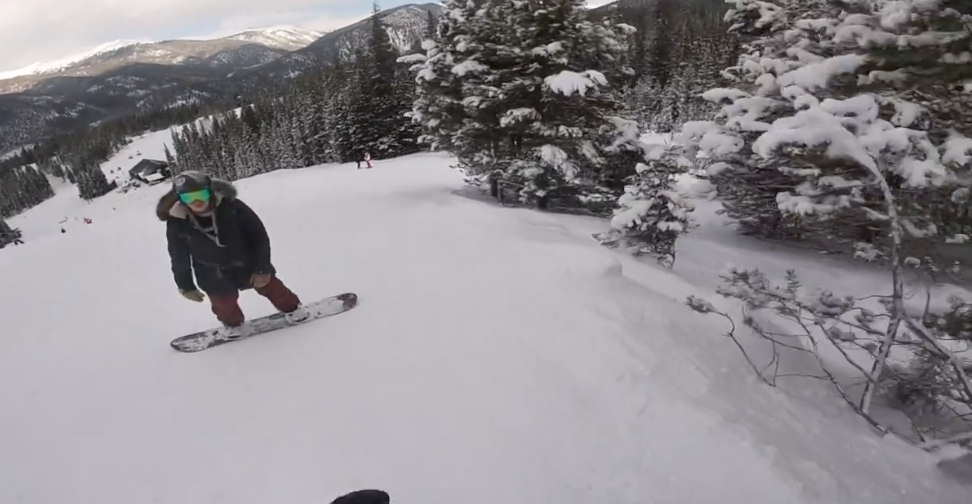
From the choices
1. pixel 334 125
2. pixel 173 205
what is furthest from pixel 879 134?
pixel 334 125

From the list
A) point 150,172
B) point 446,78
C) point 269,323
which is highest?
point 446,78

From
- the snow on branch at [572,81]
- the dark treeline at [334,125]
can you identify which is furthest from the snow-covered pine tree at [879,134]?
the dark treeline at [334,125]

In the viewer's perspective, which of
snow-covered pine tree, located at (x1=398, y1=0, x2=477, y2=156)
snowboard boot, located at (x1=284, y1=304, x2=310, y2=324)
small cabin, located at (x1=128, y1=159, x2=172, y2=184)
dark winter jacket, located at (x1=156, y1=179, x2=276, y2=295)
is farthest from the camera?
small cabin, located at (x1=128, y1=159, x2=172, y2=184)

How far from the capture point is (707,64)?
47750 millimetres

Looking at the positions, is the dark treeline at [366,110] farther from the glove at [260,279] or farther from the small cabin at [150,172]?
the glove at [260,279]

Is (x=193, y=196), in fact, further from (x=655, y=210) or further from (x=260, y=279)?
(x=655, y=210)

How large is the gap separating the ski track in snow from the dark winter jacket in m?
0.78

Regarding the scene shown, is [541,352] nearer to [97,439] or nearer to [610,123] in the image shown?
[97,439]

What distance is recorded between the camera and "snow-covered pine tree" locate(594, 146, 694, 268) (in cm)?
966

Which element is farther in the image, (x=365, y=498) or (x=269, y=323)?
(x=269, y=323)

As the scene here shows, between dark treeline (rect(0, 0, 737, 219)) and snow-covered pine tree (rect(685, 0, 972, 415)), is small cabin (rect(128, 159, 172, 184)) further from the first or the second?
snow-covered pine tree (rect(685, 0, 972, 415))

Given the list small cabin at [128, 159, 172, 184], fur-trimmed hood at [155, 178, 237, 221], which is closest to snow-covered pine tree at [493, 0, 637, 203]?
fur-trimmed hood at [155, 178, 237, 221]

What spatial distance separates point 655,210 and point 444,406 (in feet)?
22.5

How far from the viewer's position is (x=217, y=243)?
544 centimetres
